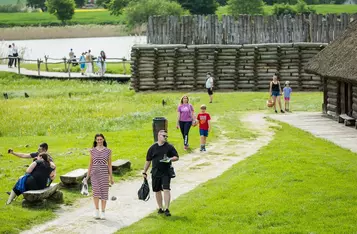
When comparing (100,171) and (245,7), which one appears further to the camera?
(245,7)

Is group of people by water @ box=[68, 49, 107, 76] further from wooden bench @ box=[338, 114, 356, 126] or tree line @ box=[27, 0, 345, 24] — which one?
tree line @ box=[27, 0, 345, 24]

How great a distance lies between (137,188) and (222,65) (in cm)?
2896

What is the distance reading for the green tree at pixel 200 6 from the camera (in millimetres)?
117188

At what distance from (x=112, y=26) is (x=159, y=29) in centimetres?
7371

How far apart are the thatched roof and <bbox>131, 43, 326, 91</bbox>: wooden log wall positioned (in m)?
11.6

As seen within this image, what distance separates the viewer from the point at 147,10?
106625 millimetres

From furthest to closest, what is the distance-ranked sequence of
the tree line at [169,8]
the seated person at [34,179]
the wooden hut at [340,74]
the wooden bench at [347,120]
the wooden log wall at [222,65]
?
the tree line at [169,8]
the wooden log wall at [222,65]
the wooden hut at [340,74]
the wooden bench at [347,120]
the seated person at [34,179]

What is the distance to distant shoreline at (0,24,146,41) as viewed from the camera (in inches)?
4717

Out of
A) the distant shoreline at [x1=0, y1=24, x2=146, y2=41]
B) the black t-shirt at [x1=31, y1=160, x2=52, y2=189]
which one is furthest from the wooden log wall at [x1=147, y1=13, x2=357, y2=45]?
the distant shoreline at [x1=0, y1=24, x2=146, y2=41]

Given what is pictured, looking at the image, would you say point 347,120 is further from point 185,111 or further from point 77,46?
point 77,46

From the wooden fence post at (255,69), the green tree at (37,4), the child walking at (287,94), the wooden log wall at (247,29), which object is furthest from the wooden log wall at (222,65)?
the green tree at (37,4)

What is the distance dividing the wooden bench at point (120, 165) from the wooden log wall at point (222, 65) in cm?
2640

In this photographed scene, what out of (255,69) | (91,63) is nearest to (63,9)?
(91,63)

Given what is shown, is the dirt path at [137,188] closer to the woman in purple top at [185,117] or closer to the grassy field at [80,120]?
the grassy field at [80,120]
